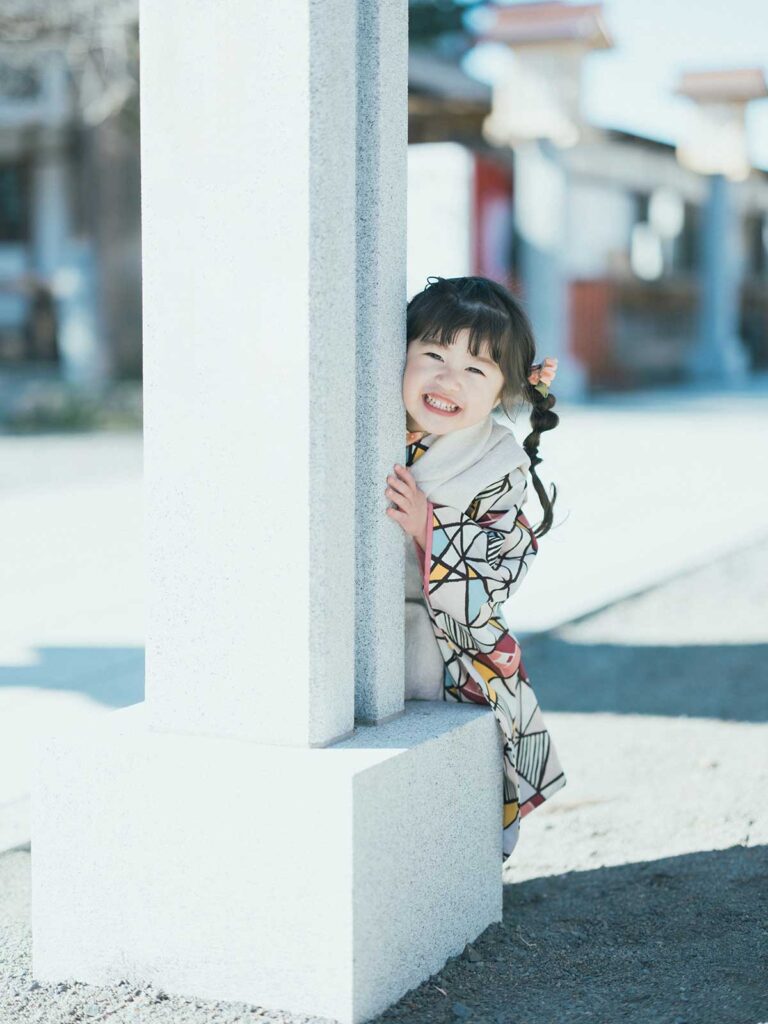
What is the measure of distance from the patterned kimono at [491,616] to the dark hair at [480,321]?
20 cm

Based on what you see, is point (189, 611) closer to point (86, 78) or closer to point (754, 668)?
point (754, 668)

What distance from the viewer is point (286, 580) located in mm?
2244

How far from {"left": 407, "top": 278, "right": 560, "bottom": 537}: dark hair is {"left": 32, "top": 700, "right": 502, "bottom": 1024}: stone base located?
0.67 m

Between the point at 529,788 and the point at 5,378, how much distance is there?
16885 millimetres

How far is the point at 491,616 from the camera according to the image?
2.59 m

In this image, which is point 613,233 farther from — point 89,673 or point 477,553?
point 477,553

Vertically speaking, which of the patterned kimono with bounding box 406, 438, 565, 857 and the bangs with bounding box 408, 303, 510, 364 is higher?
the bangs with bounding box 408, 303, 510, 364

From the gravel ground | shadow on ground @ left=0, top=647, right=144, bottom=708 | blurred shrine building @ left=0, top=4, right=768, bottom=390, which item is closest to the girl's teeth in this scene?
the gravel ground

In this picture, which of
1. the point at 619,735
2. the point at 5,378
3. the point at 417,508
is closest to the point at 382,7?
the point at 417,508

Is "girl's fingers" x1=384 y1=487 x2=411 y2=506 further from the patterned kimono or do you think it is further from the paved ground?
the paved ground

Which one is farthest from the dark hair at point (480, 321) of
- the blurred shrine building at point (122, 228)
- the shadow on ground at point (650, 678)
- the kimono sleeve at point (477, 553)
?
the blurred shrine building at point (122, 228)

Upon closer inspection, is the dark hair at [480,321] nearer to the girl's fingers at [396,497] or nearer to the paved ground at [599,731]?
the girl's fingers at [396,497]

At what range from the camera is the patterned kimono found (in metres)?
2.55

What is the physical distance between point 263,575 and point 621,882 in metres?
1.26
